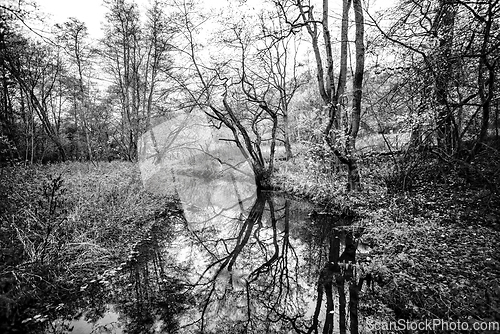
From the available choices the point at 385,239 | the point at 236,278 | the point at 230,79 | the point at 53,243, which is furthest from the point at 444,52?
the point at 230,79

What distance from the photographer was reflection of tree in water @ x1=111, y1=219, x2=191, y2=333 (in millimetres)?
3363

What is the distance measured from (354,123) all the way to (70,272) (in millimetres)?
7134

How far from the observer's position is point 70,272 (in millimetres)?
4125

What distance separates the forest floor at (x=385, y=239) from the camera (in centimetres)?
319

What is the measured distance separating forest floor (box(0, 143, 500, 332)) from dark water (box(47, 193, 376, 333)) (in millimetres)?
318

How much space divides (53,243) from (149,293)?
1872 mm

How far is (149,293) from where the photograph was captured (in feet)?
13.3

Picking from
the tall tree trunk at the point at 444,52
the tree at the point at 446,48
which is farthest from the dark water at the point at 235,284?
the tree at the point at 446,48

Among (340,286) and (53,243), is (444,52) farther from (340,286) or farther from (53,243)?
(53,243)

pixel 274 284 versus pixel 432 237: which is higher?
pixel 432 237

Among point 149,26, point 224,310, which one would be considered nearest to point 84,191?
point 224,310

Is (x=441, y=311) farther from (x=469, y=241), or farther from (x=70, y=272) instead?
(x=70, y=272)

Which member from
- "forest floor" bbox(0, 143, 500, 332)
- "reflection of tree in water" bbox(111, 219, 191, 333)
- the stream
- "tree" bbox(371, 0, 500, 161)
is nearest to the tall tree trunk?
"tree" bbox(371, 0, 500, 161)

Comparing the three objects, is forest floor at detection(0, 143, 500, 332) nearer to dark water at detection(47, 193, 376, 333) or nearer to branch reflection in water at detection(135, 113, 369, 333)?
dark water at detection(47, 193, 376, 333)
